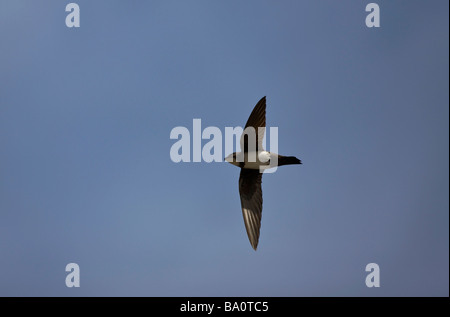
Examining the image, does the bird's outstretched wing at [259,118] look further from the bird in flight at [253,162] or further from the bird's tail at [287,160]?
the bird's tail at [287,160]

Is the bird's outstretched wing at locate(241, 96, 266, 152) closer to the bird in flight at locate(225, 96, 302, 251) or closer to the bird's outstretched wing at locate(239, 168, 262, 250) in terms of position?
the bird in flight at locate(225, 96, 302, 251)

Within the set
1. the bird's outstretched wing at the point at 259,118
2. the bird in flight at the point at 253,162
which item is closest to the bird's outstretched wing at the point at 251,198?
the bird in flight at the point at 253,162

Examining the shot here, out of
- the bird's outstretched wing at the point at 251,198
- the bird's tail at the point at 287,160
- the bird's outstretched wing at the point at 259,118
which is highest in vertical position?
the bird's outstretched wing at the point at 259,118

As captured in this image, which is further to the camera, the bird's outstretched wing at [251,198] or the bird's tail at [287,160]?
the bird's outstretched wing at [251,198]

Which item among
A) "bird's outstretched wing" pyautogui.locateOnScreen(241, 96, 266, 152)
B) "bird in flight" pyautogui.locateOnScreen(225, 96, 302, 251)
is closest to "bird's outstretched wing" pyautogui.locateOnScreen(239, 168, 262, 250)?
"bird in flight" pyautogui.locateOnScreen(225, 96, 302, 251)

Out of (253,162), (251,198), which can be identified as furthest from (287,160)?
(251,198)

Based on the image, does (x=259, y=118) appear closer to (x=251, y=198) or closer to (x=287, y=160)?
(x=287, y=160)

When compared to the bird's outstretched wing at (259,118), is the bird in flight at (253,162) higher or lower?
lower
